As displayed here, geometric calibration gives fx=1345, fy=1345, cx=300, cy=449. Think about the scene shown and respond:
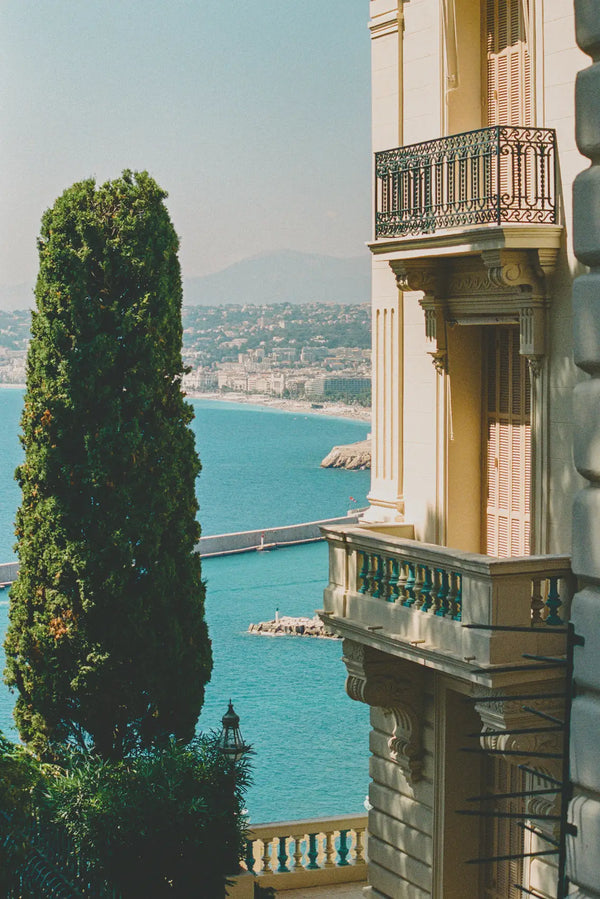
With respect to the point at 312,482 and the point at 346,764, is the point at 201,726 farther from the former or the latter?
the point at 312,482

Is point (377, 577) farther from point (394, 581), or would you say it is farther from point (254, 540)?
point (254, 540)

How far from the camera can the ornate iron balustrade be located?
34.8ft

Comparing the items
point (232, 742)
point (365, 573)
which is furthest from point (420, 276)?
point (232, 742)

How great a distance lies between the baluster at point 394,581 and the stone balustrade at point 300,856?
423 centimetres

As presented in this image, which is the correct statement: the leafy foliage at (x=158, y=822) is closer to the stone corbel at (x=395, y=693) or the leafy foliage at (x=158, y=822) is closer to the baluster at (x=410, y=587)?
the stone corbel at (x=395, y=693)

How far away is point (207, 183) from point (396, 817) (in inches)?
6173

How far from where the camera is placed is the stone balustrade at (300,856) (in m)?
14.4

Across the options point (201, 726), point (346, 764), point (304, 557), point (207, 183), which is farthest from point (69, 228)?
point (207, 183)

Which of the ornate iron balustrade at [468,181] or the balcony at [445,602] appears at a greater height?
the ornate iron balustrade at [468,181]

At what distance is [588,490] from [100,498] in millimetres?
10378

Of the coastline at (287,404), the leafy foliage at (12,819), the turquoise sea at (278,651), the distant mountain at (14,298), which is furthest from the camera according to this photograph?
the distant mountain at (14,298)

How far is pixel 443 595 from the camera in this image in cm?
1026

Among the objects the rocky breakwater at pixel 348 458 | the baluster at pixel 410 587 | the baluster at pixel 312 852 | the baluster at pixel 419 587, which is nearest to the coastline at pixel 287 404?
the rocky breakwater at pixel 348 458

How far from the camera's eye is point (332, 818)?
14508 mm
